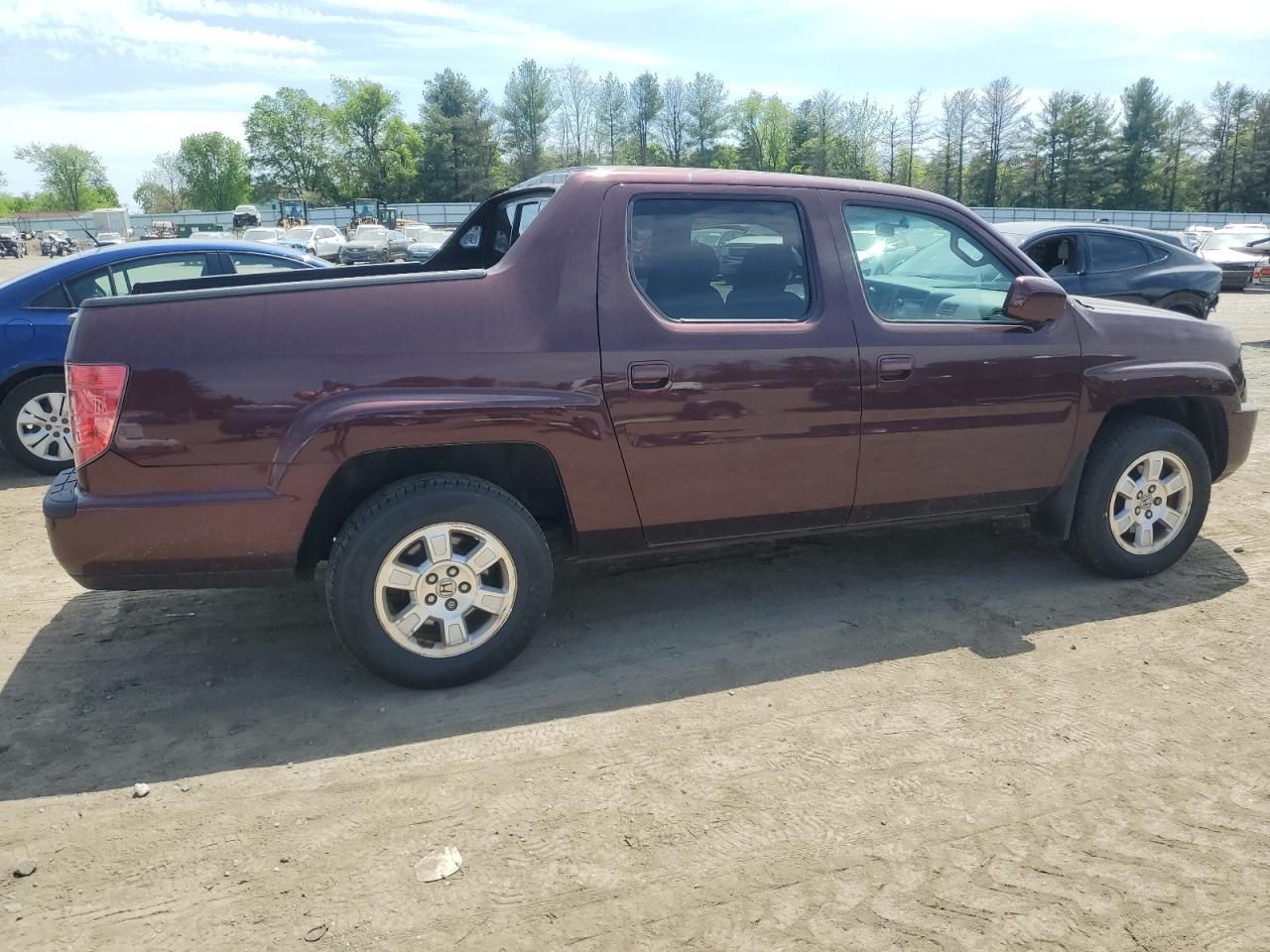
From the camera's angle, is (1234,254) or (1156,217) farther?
(1156,217)

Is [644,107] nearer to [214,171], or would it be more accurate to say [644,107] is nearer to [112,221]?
[112,221]

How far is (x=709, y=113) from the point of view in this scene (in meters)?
85.5

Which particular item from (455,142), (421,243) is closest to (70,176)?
(455,142)

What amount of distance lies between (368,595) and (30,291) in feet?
16.9

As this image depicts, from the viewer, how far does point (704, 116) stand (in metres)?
85.5

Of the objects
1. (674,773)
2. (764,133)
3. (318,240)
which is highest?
(764,133)

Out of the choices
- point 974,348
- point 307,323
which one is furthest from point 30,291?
point 974,348

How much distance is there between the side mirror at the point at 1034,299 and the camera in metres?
4.10

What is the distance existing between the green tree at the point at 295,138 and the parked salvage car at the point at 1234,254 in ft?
312

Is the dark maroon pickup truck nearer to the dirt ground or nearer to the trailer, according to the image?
the dirt ground

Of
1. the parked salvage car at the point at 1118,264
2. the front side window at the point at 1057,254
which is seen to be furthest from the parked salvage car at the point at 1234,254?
the front side window at the point at 1057,254

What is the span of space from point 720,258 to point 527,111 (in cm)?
9095

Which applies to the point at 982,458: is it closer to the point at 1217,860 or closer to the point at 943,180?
the point at 1217,860

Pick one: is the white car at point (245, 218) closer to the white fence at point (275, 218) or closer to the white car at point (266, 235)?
the white fence at point (275, 218)
